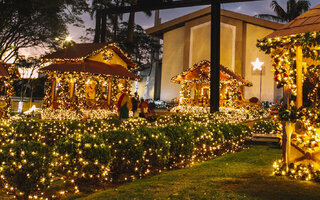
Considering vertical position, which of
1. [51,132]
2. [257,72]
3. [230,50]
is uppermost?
[230,50]

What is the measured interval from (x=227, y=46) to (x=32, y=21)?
1946 centimetres

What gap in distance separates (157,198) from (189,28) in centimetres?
2908

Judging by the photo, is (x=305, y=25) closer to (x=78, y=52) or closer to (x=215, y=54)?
(x=215, y=54)

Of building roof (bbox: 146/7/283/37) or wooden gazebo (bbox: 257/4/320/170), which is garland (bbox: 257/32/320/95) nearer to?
wooden gazebo (bbox: 257/4/320/170)

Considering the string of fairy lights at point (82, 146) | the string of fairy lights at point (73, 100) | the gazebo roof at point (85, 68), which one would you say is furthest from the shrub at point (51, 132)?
the string of fairy lights at point (73, 100)

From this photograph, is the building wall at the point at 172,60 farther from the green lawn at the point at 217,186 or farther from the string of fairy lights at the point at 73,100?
the green lawn at the point at 217,186

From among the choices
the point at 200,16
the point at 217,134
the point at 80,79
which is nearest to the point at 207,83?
the point at 200,16

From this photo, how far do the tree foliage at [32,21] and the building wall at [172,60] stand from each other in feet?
45.8

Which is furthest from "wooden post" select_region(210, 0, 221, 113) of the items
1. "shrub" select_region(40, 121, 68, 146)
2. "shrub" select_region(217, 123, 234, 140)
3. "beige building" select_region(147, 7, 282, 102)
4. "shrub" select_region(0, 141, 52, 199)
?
"shrub" select_region(0, 141, 52, 199)

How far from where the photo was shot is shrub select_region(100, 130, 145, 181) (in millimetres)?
6371

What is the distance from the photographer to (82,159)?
18.3 ft

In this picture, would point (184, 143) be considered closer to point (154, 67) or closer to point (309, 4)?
point (154, 67)

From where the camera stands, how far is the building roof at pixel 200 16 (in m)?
27.7

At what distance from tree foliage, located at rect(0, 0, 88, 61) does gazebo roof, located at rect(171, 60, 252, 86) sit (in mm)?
10089
